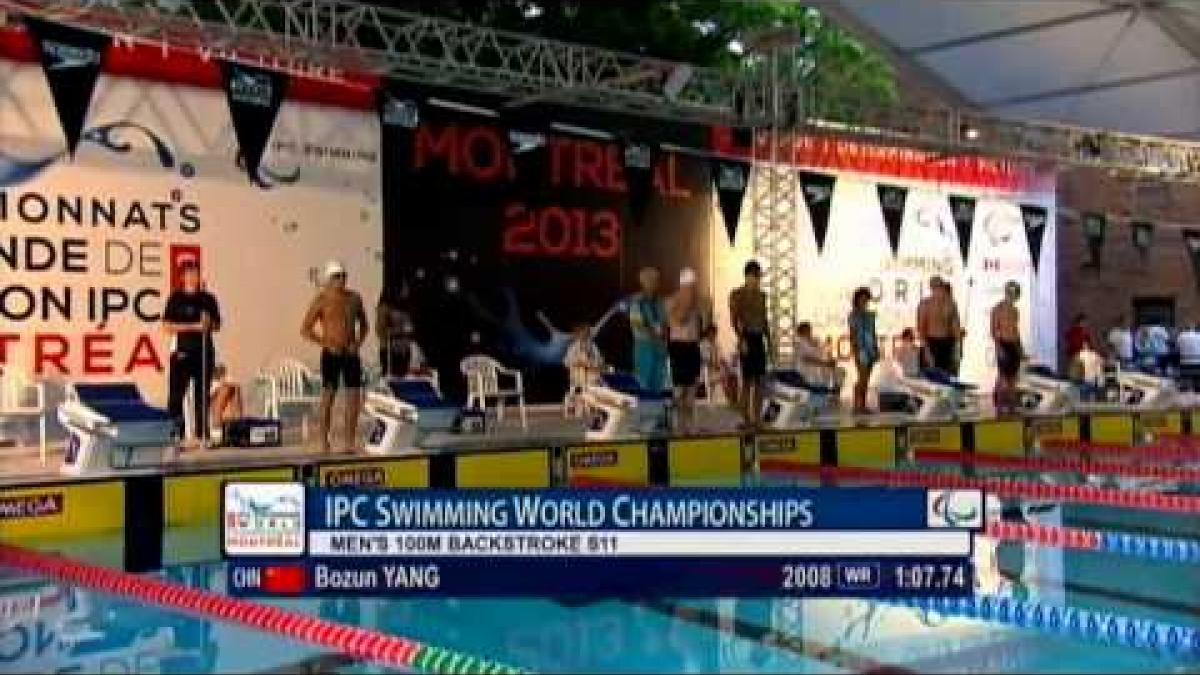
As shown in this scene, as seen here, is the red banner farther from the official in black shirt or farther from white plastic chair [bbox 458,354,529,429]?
the official in black shirt

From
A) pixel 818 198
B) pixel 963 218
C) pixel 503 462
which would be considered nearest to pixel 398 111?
pixel 503 462

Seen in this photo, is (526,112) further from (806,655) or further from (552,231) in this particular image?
(806,655)

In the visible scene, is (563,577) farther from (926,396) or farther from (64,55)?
(926,396)

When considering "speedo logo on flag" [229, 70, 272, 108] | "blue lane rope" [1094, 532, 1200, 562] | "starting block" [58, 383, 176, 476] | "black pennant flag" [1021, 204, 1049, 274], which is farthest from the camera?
"black pennant flag" [1021, 204, 1049, 274]

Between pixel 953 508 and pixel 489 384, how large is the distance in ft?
30.0

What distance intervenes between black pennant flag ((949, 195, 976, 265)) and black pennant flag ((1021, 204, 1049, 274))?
1.16 metres

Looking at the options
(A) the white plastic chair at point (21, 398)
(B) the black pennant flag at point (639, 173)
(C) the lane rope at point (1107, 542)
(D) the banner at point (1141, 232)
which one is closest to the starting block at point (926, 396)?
(B) the black pennant flag at point (639, 173)

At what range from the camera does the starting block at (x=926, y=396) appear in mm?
13414

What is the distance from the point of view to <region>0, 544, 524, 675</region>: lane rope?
4418mm

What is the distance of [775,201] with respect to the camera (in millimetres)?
14242

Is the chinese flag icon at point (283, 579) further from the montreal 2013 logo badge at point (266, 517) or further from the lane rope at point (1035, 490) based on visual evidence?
the lane rope at point (1035, 490)

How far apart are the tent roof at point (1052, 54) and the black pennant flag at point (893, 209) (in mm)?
1877

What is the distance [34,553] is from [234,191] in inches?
235

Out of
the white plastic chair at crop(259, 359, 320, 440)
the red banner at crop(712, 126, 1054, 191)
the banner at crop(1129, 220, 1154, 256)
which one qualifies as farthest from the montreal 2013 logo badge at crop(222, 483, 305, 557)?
the banner at crop(1129, 220, 1154, 256)
